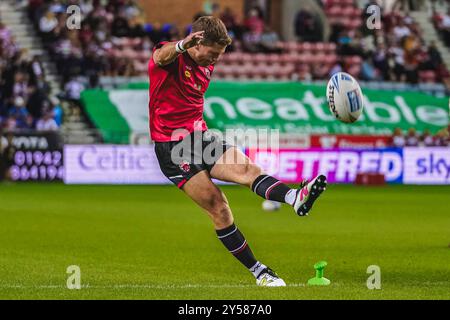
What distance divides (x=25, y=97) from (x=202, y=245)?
16.2 meters

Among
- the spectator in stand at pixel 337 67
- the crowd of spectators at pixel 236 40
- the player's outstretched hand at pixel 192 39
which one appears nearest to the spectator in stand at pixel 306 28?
the crowd of spectators at pixel 236 40

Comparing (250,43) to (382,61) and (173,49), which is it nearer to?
(382,61)

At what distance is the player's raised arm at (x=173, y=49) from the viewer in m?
8.80

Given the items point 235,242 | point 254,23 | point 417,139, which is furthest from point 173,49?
point 254,23

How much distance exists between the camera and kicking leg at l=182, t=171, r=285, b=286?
932 cm

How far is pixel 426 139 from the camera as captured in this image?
29.5 meters

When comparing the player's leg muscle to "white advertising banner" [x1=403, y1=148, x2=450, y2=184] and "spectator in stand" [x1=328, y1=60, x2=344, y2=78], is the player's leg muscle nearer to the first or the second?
"white advertising banner" [x1=403, y1=148, x2=450, y2=184]

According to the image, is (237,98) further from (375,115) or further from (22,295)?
(22,295)

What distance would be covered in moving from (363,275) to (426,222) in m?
7.10

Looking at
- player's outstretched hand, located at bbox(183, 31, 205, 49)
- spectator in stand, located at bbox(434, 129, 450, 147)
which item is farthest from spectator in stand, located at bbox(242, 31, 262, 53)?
player's outstretched hand, located at bbox(183, 31, 205, 49)

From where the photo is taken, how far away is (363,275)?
1044 centimetres

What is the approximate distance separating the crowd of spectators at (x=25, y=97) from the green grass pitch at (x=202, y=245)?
14.7 feet
